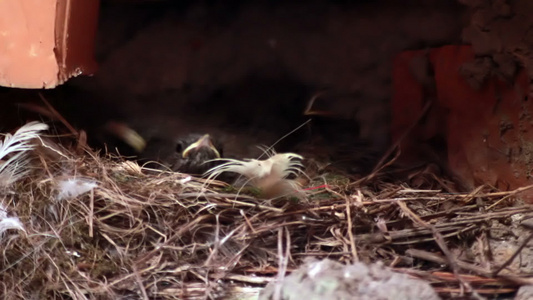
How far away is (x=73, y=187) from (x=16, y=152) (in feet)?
0.64

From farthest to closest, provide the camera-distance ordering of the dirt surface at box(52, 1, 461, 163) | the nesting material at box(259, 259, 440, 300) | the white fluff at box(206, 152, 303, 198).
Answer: the dirt surface at box(52, 1, 461, 163) → the white fluff at box(206, 152, 303, 198) → the nesting material at box(259, 259, 440, 300)

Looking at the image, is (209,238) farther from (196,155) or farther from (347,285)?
(196,155)

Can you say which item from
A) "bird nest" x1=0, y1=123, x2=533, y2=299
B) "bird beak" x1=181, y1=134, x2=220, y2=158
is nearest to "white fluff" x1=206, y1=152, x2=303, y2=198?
"bird nest" x1=0, y1=123, x2=533, y2=299

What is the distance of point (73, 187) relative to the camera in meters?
1.03

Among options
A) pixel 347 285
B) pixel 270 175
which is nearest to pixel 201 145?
pixel 270 175

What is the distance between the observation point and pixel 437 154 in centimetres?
139

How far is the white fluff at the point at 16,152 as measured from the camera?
1.07 m

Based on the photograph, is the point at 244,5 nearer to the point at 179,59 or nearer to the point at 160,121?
the point at 179,59

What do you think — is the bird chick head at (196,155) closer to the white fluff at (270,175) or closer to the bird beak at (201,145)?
the bird beak at (201,145)

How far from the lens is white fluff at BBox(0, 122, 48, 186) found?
107 cm

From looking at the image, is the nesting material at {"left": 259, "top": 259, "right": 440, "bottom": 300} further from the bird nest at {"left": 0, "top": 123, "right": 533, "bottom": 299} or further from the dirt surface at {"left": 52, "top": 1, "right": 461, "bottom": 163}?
the dirt surface at {"left": 52, "top": 1, "right": 461, "bottom": 163}

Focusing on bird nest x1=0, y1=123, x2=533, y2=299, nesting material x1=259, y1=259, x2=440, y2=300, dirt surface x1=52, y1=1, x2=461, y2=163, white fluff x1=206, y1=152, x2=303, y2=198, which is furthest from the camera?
dirt surface x1=52, y1=1, x2=461, y2=163

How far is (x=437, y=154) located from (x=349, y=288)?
0.72 metres

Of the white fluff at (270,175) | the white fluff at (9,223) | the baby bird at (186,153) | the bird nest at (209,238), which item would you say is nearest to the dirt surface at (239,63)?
the baby bird at (186,153)
